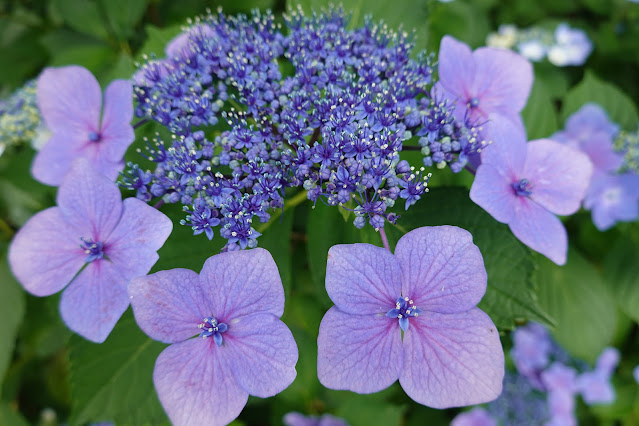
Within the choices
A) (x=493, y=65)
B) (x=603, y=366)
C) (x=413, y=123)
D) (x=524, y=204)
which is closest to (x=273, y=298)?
(x=413, y=123)

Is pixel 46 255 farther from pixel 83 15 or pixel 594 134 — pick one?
pixel 594 134

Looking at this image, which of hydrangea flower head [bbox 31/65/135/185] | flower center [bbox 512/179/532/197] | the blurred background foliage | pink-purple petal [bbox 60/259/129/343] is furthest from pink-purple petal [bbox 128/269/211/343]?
flower center [bbox 512/179/532/197]

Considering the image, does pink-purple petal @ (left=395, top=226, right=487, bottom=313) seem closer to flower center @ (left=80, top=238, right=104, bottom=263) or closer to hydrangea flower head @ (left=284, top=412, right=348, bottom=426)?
flower center @ (left=80, top=238, right=104, bottom=263)

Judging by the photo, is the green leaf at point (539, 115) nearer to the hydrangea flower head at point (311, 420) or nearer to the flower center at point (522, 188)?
the flower center at point (522, 188)

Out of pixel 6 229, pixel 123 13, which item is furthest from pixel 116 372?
pixel 123 13

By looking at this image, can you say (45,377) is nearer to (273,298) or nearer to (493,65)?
(273,298)

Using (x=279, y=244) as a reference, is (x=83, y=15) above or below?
above

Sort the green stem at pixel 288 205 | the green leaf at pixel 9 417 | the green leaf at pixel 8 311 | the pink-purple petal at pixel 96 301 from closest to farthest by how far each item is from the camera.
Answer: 1. the pink-purple petal at pixel 96 301
2. the green stem at pixel 288 205
3. the green leaf at pixel 8 311
4. the green leaf at pixel 9 417

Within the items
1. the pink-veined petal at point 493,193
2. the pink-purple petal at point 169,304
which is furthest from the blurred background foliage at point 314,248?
the pink-purple petal at point 169,304
